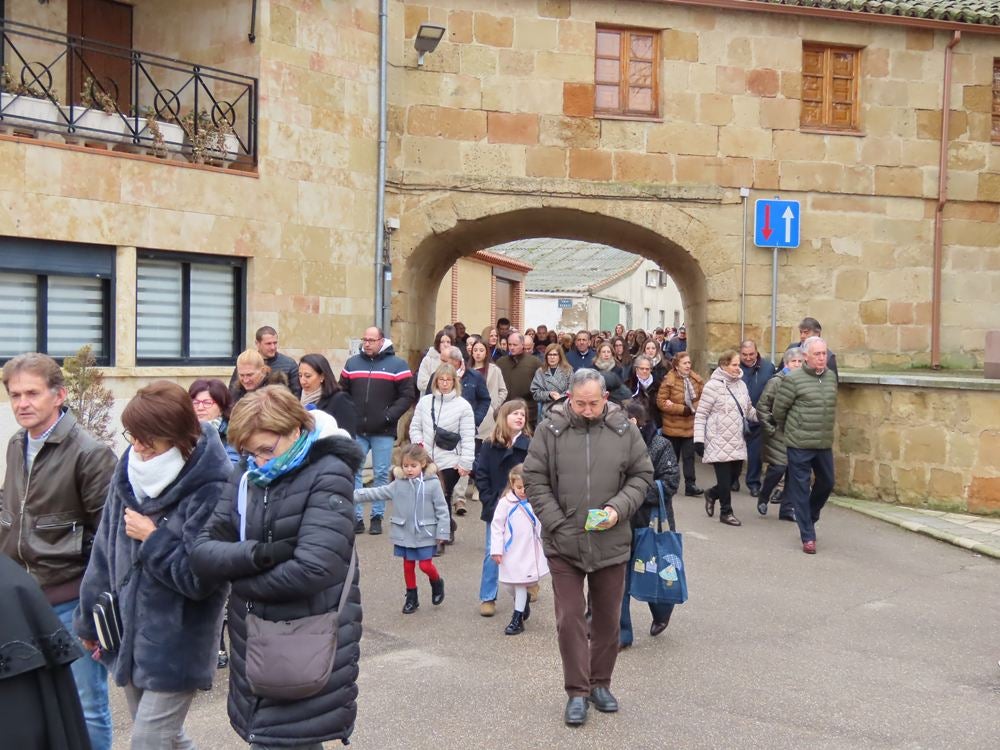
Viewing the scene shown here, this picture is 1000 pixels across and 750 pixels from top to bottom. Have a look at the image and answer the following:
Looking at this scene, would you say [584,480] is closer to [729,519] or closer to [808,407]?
[808,407]

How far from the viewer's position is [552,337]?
1672cm

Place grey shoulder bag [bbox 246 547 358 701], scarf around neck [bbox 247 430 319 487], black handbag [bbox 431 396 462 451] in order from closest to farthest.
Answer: grey shoulder bag [bbox 246 547 358 701] → scarf around neck [bbox 247 430 319 487] → black handbag [bbox 431 396 462 451]

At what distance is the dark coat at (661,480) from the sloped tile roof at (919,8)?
358 inches

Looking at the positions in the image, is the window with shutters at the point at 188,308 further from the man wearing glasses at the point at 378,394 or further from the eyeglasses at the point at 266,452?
the eyeglasses at the point at 266,452

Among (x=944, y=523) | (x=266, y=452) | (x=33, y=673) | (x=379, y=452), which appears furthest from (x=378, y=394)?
(x=33, y=673)

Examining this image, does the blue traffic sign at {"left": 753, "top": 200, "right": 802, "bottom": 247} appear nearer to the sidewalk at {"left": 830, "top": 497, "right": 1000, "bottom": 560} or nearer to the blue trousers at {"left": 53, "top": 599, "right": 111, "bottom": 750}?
the sidewalk at {"left": 830, "top": 497, "right": 1000, "bottom": 560}

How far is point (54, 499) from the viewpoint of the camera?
3936 millimetres

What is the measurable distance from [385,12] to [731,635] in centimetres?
874

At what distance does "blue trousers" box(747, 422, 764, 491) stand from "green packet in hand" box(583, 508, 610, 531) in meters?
6.39

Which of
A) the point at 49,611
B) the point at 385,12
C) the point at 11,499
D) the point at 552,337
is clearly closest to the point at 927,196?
the point at 552,337

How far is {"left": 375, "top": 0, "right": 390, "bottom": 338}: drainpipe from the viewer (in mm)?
12469

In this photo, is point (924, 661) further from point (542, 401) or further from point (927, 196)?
point (927, 196)

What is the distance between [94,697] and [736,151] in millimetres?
Result: 11690

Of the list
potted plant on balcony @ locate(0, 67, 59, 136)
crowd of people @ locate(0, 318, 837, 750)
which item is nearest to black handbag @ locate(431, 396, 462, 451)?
crowd of people @ locate(0, 318, 837, 750)
